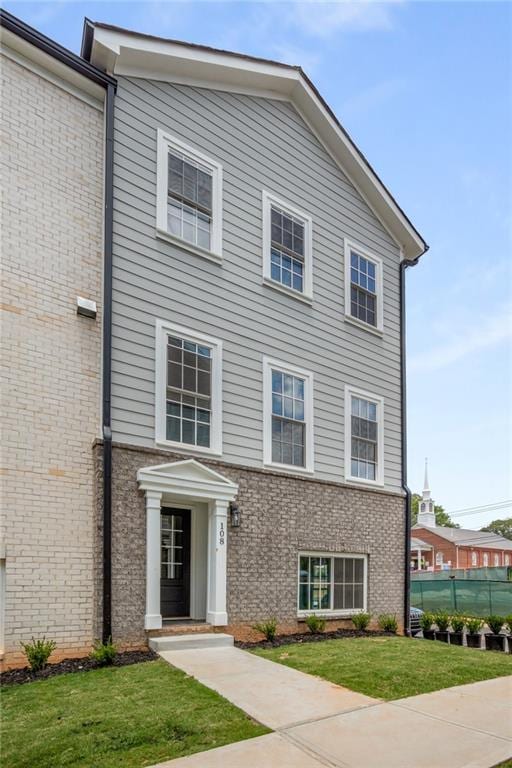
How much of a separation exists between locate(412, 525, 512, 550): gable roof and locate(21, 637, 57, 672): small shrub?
50.7 m

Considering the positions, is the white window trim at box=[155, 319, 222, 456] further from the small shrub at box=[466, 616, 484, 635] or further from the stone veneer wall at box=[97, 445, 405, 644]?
the small shrub at box=[466, 616, 484, 635]

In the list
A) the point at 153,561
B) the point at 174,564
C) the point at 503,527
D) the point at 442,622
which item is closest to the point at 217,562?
Answer: the point at 174,564

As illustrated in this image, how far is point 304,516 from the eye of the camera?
11297 mm

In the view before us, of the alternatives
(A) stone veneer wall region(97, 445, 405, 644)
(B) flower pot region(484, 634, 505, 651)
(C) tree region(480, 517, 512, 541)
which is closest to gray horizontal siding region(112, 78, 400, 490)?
(A) stone veneer wall region(97, 445, 405, 644)

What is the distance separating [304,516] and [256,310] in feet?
12.3

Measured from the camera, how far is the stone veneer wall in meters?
8.59

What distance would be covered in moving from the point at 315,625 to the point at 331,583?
3.94 ft

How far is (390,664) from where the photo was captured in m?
7.89

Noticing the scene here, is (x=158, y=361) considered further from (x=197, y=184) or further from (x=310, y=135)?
(x=310, y=135)

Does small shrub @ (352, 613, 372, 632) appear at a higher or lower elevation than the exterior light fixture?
lower

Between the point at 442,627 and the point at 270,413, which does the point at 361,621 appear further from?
the point at 270,413

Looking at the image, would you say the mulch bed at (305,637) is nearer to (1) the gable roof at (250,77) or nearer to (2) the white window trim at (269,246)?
(2) the white window trim at (269,246)

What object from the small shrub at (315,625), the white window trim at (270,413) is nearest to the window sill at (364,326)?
the white window trim at (270,413)

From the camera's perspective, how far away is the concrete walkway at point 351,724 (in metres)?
4.58
